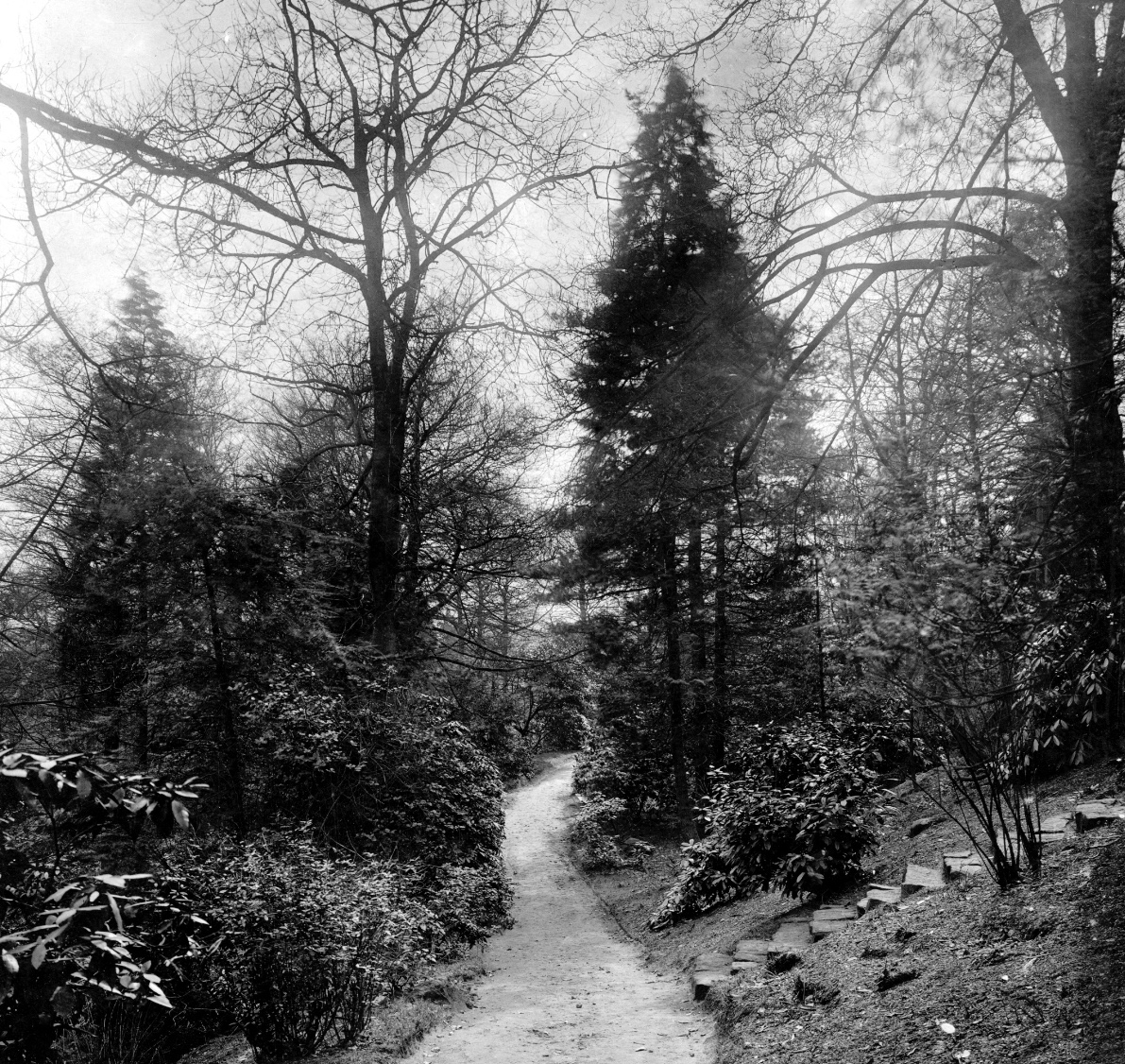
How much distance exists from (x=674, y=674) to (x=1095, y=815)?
9336mm

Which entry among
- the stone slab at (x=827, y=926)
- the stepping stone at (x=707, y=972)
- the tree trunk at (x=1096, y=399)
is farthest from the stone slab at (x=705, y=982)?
the tree trunk at (x=1096, y=399)

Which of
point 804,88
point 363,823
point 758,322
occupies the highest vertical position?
point 804,88

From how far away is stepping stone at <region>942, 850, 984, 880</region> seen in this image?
5.51 meters

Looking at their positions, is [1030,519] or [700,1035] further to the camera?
[700,1035]

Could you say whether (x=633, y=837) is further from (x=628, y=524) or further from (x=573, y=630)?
(x=628, y=524)

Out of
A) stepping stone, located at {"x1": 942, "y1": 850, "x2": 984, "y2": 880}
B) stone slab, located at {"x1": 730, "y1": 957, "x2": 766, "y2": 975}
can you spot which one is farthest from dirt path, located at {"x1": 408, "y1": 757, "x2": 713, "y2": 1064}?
stepping stone, located at {"x1": 942, "y1": 850, "x2": 984, "y2": 880}

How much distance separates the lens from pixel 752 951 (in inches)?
255

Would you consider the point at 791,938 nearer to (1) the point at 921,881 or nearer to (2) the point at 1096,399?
(1) the point at 921,881

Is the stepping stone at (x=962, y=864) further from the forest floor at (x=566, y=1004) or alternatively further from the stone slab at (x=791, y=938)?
the forest floor at (x=566, y=1004)

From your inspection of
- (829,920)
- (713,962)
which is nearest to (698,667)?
(713,962)

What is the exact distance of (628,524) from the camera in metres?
6.16

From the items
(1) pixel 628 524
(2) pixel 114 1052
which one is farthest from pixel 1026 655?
(2) pixel 114 1052

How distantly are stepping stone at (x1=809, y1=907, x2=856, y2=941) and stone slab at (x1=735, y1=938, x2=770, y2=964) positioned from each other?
16.7 inches

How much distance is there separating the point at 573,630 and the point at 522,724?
1244 cm
